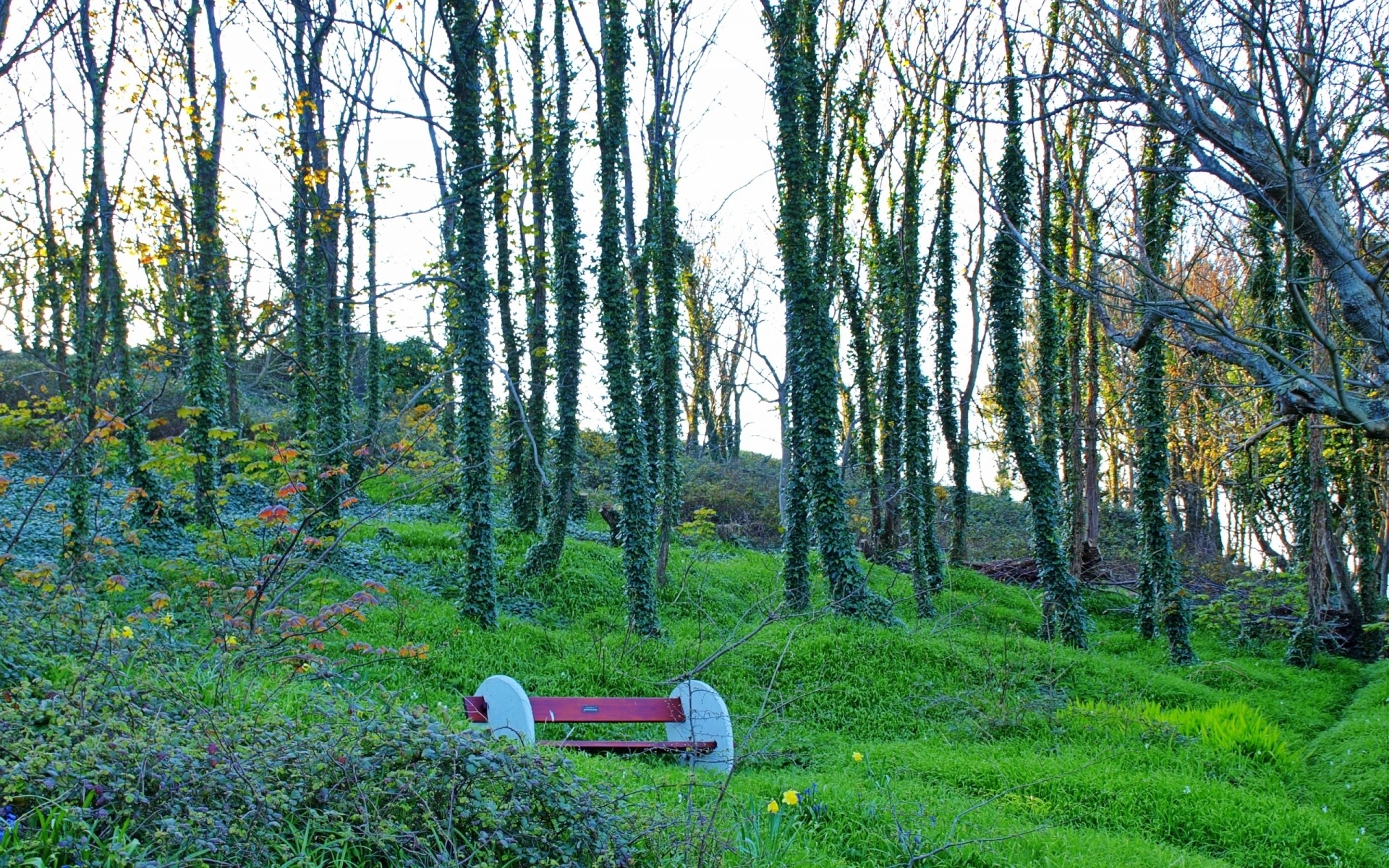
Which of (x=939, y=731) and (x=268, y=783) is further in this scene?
(x=939, y=731)

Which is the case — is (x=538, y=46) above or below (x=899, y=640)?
above

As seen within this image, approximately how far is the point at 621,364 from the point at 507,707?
6.72 m

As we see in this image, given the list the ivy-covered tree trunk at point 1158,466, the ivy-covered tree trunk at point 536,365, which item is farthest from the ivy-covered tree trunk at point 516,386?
the ivy-covered tree trunk at point 1158,466

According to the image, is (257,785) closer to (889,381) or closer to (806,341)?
(806,341)

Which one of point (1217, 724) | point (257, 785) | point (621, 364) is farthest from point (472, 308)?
point (1217, 724)

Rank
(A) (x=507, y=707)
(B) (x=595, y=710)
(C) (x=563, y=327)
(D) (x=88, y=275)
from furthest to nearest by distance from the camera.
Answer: (C) (x=563, y=327), (D) (x=88, y=275), (B) (x=595, y=710), (A) (x=507, y=707)

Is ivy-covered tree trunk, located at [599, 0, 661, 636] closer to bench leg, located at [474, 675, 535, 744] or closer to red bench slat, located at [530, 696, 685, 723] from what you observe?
red bench slat, located at [530, 696, 685, 723]

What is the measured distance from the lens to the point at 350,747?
3.84 meters

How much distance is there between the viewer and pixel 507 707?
5.92 m

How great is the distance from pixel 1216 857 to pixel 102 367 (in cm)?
1442

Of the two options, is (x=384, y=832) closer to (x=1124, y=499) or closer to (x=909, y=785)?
(x=909, y=785)

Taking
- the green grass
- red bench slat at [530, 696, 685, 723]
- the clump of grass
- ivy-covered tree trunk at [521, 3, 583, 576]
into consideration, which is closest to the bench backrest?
red bench slat at [530, 696, 685, 723]

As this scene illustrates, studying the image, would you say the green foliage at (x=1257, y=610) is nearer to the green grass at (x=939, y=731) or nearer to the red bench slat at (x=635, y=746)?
the green grass at (x=939, y=731)

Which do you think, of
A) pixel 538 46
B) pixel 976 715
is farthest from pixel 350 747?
pixel 538 46
